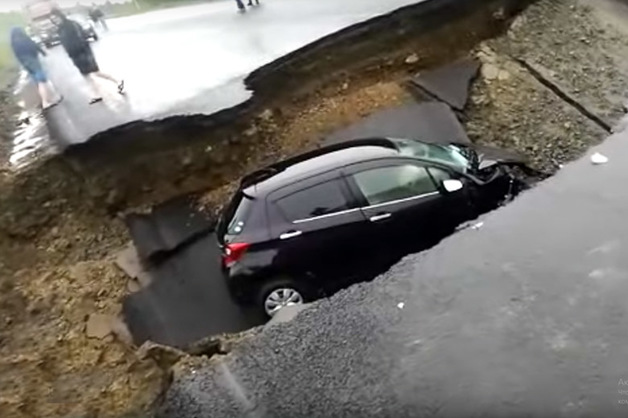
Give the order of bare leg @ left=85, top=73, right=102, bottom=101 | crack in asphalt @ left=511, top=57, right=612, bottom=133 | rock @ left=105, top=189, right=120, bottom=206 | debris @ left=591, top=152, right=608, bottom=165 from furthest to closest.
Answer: bare leg @ left=85, top=73, right=102, bottom=101
crack in asphalt @ left=511, top=57, right=612, bottom=133
rock @ left=105, top=189, right=120, bottom=206
debris @ left=591, top=152, right=608, bottom=165

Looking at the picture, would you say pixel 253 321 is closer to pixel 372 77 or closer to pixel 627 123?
pixel 372 77

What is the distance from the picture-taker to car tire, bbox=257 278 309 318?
6766 millimetres

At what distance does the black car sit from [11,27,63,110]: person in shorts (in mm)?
3203

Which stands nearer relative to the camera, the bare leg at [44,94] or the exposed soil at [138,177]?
the exposed soil at [138,177]

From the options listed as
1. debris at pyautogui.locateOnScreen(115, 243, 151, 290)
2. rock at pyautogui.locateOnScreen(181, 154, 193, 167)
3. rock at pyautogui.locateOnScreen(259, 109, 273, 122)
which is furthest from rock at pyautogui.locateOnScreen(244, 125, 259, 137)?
debris at pyautogui.locateOnScreen(115, 243, 151, 290)

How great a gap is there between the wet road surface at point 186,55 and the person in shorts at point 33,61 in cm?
12

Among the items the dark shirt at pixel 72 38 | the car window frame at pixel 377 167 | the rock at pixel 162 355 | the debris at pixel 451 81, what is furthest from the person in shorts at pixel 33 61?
the debris at pixel 451 81

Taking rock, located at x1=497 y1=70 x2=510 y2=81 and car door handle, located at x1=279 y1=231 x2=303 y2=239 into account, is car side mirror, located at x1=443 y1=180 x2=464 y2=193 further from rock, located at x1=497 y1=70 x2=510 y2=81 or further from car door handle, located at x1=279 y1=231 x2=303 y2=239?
rock, located at x1=497 y1=70 x2=510 y2=81

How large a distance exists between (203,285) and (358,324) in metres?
2.76

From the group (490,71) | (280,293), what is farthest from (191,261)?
(490,71)

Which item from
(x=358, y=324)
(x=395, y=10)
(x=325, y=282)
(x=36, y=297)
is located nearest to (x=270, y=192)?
(x=325, y=282)

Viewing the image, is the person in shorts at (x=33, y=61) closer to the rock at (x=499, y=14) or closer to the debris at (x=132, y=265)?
the debris at (x=132, y=265)

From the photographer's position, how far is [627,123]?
24.7 feet

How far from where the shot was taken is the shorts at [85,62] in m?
8.64
